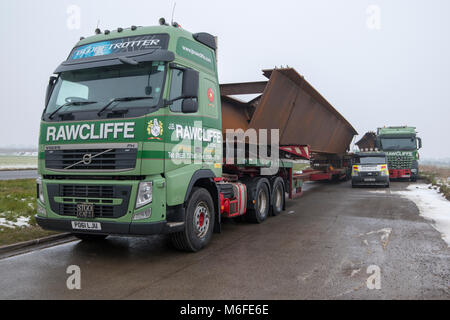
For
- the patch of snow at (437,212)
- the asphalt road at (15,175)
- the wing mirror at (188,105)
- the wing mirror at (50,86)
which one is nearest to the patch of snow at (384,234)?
the patch of snow at (437,212)

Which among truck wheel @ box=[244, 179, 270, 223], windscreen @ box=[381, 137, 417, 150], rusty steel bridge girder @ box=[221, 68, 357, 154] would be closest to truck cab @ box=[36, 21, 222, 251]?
rusty steel bridge girder @ box=[221, 68, 357, 154]

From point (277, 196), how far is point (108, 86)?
623 centimetres

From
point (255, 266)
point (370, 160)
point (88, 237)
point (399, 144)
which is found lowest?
point (255, 266)

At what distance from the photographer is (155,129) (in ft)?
16.9

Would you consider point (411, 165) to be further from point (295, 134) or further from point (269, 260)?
point (269, 260)

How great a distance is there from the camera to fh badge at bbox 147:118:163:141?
16.7 ft

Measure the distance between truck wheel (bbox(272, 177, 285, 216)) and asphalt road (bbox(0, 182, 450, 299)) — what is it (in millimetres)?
1809

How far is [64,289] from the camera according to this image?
4.42 meters

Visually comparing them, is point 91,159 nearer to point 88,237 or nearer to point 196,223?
point 196,223

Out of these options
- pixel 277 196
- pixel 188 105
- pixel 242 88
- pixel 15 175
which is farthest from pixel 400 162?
pixel 15 175

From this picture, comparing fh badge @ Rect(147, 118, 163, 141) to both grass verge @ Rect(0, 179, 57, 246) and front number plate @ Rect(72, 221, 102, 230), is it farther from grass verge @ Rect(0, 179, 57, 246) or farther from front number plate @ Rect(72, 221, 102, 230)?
grass verge @ Rect(0, 179, 57, 246)

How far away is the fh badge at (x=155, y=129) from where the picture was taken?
16.7 ft
